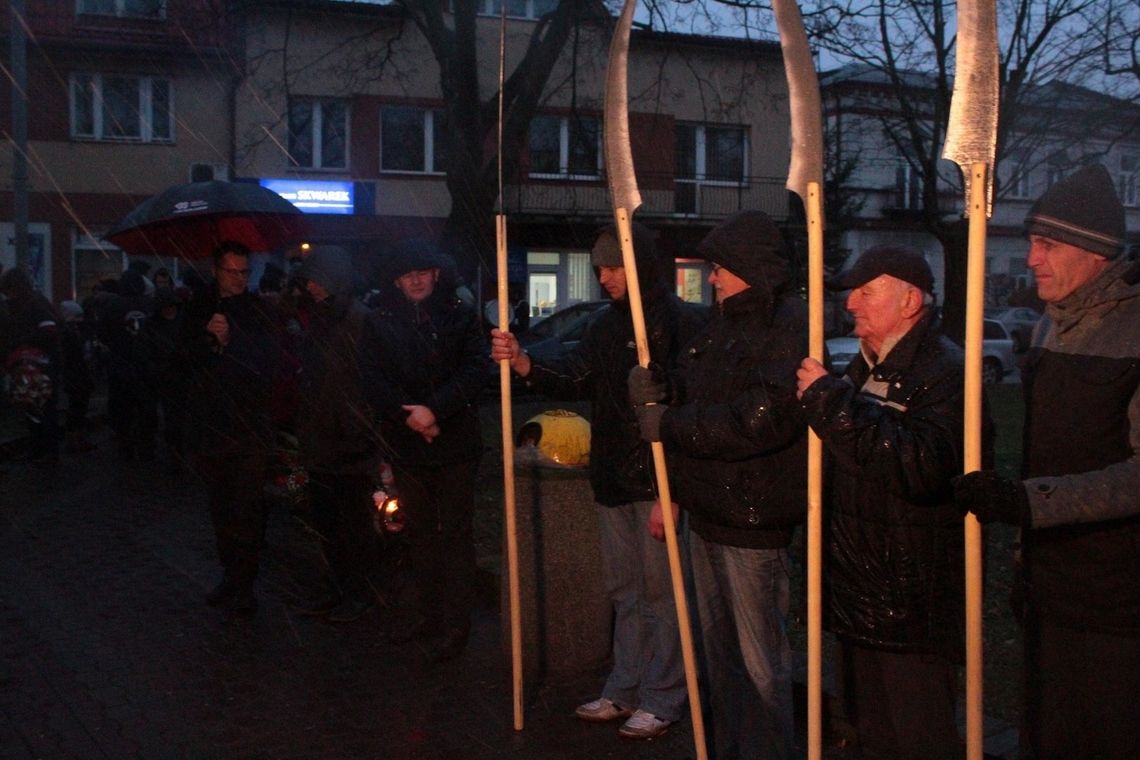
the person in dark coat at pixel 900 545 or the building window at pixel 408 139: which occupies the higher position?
the building window at pixel 408 139

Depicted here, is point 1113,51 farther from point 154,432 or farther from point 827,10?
point 154,432

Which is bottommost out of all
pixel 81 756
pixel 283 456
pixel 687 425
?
pixel 81 756

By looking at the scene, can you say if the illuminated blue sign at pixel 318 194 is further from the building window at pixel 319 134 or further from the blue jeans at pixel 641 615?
the blue jeans at pixel 641 615

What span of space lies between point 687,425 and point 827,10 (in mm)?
10542

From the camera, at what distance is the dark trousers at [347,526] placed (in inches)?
265

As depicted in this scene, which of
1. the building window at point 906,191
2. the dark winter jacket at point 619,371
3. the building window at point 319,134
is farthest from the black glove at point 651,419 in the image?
the building window at point 906,191

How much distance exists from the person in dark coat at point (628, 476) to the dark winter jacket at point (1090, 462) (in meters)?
1.77

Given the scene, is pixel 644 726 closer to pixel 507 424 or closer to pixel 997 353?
pixel 507 424

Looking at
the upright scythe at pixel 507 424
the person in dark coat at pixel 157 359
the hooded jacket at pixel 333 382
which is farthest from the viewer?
the person in dark coat at pixel 157 359

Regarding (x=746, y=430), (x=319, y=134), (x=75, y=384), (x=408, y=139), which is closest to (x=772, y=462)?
(x=746, y=430)

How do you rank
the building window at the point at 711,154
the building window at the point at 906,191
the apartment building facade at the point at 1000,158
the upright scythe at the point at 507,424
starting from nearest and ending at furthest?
1. the upright scythe at the point at 507,424
2. the apartment building facade at the point at 1000,158
3. the building window at the point at 711,154
4. the building window at the point at 906,191

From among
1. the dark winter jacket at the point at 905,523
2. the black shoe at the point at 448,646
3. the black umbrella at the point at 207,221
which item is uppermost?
the black umbrella at the point at 207,221

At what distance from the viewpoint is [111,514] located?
1030 cm

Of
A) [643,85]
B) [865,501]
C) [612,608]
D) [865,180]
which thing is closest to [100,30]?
[643,85]
